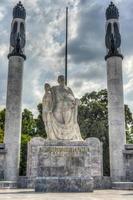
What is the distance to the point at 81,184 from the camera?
851 cm

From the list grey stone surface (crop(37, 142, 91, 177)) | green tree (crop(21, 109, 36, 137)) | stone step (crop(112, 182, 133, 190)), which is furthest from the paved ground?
green tree (crop(21, 109, 36, 137))

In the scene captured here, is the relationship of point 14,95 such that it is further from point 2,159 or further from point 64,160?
point 64,160

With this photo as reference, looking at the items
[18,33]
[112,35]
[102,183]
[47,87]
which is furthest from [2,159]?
[112,35]

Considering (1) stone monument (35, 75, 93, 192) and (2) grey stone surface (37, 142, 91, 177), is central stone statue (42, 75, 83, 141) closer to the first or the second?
(1) stone monument (35, 75, 93, 192)

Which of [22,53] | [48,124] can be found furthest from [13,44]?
[48,124]

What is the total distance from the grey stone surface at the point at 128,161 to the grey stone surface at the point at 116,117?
218mm

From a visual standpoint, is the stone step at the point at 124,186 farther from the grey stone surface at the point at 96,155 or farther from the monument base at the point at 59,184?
the monument base at the point at 59,184

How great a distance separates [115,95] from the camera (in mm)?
17719

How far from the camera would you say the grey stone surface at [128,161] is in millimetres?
16047

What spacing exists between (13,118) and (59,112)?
6.34m

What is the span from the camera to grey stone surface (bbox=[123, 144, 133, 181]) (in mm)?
16047

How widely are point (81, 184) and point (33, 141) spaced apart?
5.87 meters

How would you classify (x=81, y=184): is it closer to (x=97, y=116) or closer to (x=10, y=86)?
(x=10, y=86)

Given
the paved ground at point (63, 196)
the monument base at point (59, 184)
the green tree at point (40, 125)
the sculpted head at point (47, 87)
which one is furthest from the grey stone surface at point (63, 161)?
the green tree at point (40, 125)
